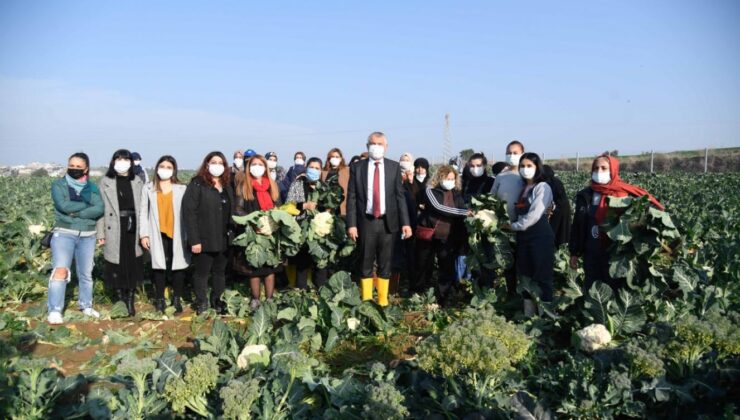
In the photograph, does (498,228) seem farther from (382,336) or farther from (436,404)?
(436,404)

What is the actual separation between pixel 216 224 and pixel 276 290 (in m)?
1.59

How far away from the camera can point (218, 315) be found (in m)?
5.92

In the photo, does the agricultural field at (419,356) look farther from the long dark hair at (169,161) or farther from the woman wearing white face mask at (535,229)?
the long dark hair at (169,161)

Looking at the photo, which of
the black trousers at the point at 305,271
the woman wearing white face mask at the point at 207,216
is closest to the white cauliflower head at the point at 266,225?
the woman wearing white face mask at the point at 207,216

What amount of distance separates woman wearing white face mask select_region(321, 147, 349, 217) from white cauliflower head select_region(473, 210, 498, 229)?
5.96 ft

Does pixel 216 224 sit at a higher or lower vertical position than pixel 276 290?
higher

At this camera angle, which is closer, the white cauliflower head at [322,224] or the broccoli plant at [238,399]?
the broccoli plant at [238,399]

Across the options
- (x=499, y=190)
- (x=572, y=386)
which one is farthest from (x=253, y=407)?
(x=499, y=190)

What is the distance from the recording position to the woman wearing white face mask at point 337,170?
6.53 metres

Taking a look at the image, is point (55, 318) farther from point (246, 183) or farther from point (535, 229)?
point (535, 229)

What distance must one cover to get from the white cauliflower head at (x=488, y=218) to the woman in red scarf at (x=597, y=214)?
771 mm

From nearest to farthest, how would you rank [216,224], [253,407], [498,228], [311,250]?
[253,407] → [498,228] → [216,224] → [311,250]

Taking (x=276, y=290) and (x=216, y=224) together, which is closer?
(x=216, y=224)

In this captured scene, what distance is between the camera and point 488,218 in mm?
5309
